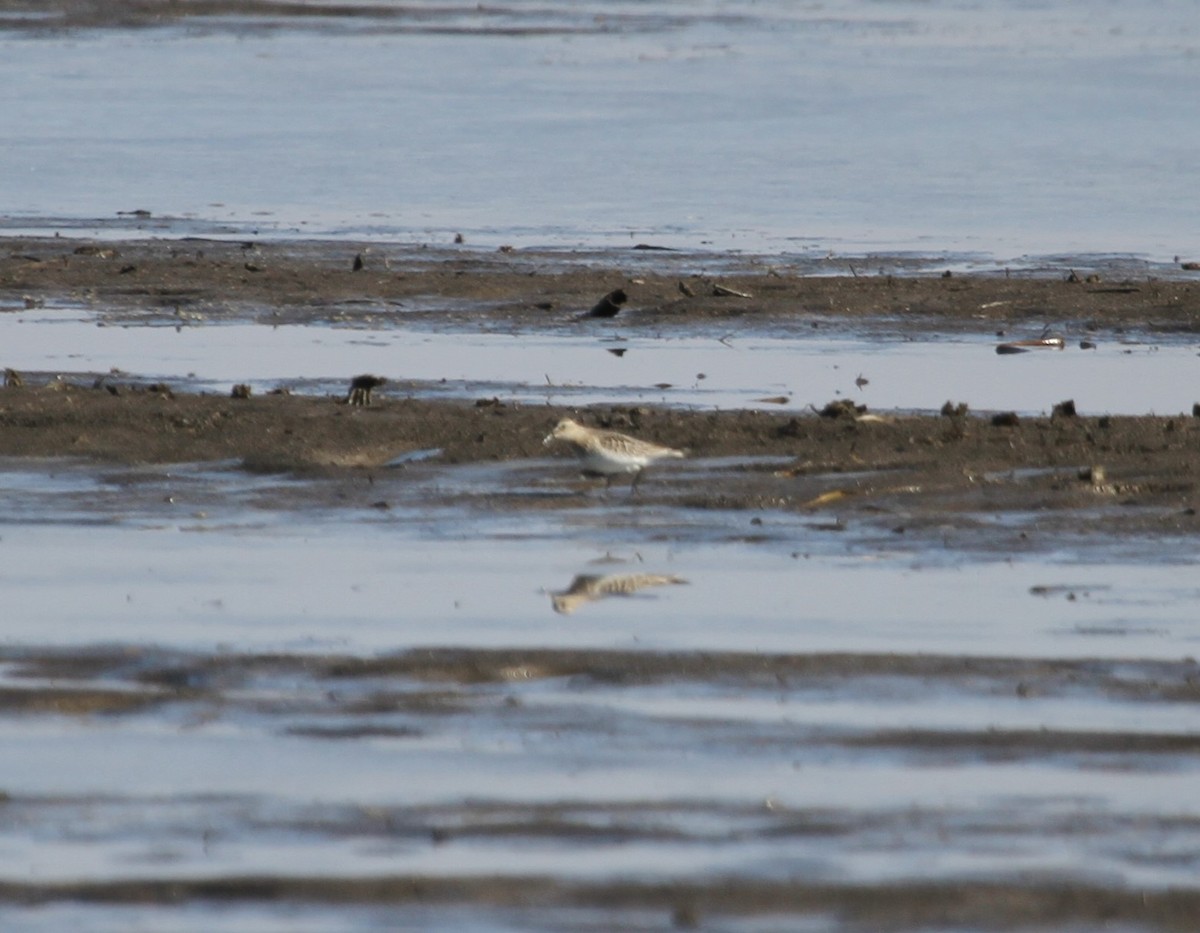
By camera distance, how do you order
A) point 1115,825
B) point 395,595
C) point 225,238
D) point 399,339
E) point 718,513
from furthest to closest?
point 225,238 < point 399,339 < point 718,513 < point 395,595 < point 1115,825

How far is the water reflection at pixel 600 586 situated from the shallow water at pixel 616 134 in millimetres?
12820

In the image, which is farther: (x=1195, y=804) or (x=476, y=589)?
(x=476, y=589)

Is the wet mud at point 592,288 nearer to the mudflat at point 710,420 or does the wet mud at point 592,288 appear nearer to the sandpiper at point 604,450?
the mudflat at point 710,420

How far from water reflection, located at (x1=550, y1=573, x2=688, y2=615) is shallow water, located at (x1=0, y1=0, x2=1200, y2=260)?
1282cm

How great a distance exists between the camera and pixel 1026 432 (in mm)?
11922

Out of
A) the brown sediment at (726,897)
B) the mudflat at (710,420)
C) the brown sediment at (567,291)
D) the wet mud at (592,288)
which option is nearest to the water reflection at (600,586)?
the mudflat at (710,420)

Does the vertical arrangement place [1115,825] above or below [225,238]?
above

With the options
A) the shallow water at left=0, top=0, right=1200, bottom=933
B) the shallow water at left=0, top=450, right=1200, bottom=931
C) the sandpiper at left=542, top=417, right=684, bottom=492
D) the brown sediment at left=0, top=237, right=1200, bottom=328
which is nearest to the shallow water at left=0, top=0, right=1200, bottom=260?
the brown sediment at left=0, top=237, right=1200, bottom=328

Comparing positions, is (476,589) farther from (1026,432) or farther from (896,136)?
(896,136)

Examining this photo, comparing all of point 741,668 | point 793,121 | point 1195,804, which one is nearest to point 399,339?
point 741,668

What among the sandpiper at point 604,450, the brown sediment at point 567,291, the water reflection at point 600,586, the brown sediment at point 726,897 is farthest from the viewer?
the brown sediment at point 567,291

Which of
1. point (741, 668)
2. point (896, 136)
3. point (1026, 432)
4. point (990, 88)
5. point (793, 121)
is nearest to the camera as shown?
point (741, 668)

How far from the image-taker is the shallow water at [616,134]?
2469cm

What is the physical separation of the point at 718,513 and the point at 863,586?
1.55 meters
